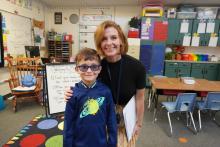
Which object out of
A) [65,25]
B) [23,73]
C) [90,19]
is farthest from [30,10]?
[23,73]

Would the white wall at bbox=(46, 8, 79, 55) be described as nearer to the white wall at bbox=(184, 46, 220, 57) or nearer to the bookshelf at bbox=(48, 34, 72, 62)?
the bookshelf at bbox=(48, 34, 72, 62)

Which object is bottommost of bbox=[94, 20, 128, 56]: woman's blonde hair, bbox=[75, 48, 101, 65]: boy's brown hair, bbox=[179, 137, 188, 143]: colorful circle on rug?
bbox=[179, 137, 188, 143]: colorful circle on rug

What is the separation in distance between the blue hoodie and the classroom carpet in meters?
0.36

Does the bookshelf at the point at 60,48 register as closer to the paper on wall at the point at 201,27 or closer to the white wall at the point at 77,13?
the white wall at the point at 77,13

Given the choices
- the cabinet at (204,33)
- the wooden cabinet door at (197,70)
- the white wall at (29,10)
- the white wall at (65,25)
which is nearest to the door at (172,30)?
the cabinet at (204,33)

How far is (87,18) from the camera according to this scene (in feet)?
18.0

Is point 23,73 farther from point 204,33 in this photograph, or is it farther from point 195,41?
point 204,33

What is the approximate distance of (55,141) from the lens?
121cm

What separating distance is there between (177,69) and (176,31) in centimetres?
113

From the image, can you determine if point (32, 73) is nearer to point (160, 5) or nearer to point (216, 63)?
point (160, 5)

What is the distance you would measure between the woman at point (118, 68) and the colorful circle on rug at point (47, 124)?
23.1 inches

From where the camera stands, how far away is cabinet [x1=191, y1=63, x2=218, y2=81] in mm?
4906

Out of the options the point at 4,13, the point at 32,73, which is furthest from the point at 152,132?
the point at 4,13

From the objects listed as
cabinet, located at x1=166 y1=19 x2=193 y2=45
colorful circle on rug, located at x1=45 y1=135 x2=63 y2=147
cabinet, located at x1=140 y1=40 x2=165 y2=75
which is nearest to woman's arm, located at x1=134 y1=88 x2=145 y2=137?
colorful circle on rug, located at x1=45 y1=135 x2=63 y2=147
